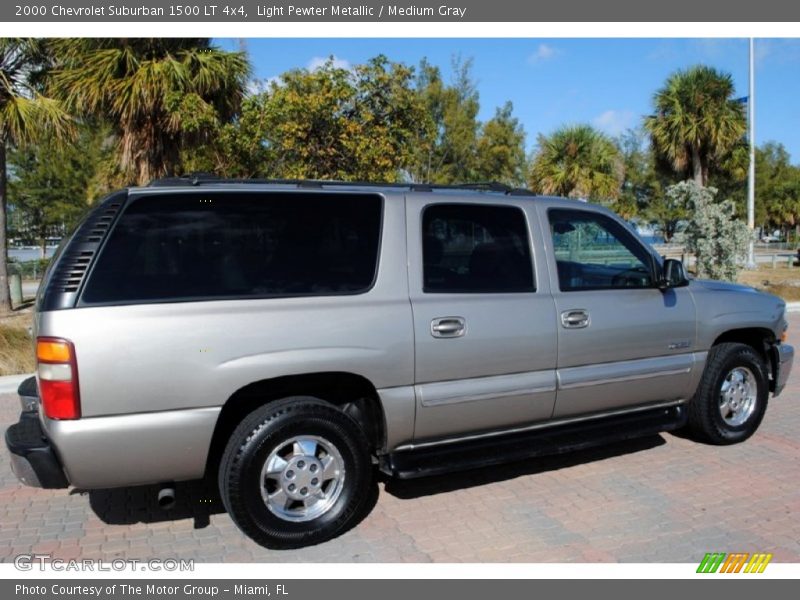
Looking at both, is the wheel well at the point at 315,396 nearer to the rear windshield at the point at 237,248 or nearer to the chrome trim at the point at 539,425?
the chrome trim at the point at 539,425

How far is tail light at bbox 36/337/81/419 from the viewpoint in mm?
3361

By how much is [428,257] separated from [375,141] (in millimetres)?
8558

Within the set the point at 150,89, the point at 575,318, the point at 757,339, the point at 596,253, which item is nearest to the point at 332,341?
the point at 575,318

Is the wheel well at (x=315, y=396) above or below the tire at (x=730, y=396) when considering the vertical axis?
above

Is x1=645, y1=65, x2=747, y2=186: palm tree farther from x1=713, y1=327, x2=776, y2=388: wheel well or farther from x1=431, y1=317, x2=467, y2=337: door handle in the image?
x1=431, y1=317, x2=467, y2=337: door handle

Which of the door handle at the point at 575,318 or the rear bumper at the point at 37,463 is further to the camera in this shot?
the door handle at the point at 575,318

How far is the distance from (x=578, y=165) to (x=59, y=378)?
67.3ft

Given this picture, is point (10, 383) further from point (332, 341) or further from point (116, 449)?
point (332, 341)

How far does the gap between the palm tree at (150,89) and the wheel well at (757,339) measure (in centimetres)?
916

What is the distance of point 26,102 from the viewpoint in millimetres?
12688

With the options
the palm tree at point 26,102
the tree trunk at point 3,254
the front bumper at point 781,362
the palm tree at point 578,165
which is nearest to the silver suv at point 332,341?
the front bumper at point 781,362

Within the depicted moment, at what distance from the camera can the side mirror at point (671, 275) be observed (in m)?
5.03

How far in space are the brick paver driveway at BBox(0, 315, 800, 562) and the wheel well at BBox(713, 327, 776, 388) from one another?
2.56 ft

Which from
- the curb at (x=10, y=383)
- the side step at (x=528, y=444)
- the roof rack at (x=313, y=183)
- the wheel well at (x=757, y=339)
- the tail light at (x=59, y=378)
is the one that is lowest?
the curb at (x=10, y=383)
